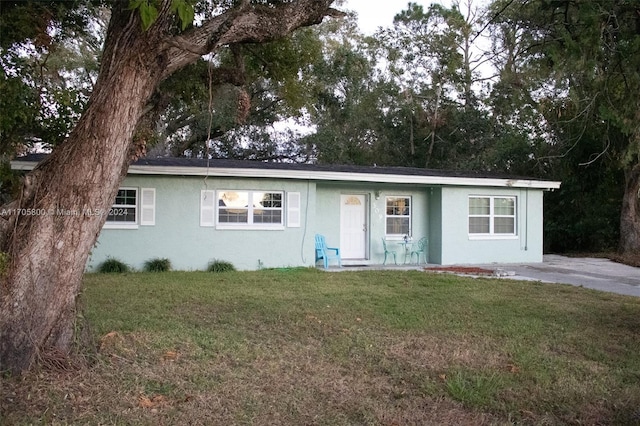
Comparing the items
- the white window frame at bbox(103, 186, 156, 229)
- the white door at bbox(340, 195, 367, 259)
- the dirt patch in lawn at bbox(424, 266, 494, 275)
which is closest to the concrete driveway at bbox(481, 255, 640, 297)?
the dirt patch in lawn at bbox(424, 266, 494, 275)

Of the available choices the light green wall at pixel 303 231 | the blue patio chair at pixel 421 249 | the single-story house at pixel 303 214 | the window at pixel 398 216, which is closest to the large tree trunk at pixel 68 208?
the single-story house at pixel 303 214

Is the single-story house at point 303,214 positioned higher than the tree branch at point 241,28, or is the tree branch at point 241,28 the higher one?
the tree branch at point 241,28

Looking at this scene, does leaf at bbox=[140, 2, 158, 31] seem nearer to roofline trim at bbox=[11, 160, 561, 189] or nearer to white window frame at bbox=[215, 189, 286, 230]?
roofline trim at bbox=[11, 160, 561, 189]

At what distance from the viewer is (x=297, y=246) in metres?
14.8

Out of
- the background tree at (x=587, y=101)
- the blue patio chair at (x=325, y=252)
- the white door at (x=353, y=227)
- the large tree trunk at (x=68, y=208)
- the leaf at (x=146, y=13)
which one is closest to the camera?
the leaf at (x=146, y=13)

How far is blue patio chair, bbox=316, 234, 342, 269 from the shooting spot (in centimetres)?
1509

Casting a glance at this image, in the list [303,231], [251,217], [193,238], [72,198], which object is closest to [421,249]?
[303,231]

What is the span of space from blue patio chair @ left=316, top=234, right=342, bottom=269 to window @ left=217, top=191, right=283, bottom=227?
132 cm

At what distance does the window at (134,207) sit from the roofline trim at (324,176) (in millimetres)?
625

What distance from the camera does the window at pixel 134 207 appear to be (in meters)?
13.7

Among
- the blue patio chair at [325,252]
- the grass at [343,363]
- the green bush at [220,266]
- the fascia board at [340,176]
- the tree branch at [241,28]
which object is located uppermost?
the tree branch at [241,28]

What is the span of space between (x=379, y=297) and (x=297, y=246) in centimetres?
536

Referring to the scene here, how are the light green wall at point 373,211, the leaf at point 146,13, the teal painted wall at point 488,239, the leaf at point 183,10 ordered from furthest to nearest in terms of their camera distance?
the teal painted wall at point 488,239, the light green wall at point 373,211, the leaf at point 183,10, the leaf at point 146,13

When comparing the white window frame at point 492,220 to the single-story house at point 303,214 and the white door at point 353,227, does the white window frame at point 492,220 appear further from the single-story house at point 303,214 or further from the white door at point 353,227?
the white door at point 353,227
